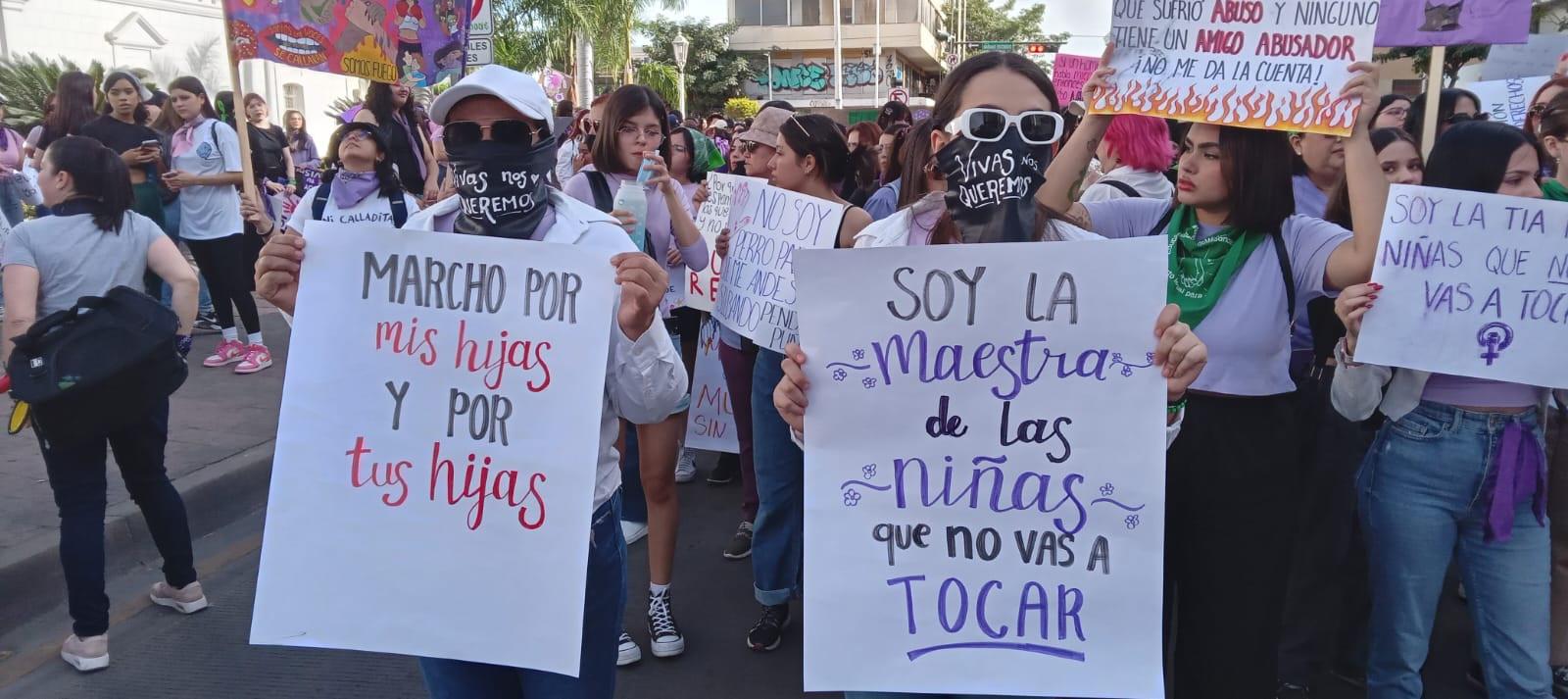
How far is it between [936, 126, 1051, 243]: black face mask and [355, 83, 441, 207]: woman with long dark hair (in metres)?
4.87

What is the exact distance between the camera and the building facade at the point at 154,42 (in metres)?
23.2

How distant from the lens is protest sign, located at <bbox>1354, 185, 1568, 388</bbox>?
2.59m

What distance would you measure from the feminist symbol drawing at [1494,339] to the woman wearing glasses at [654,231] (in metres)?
2.42

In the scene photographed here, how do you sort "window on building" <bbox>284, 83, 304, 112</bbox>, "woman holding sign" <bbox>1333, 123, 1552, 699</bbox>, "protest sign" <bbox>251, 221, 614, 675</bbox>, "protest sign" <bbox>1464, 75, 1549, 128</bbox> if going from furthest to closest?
"window on building" <bbox>284, 83, 304, 112</bbox> < "protest sign" <bbox>1464, 75, 1549, 128</bbox> < "woman holding sign" <bbox>1333, 123, 1552, 699</bbox> < "protest sign" <bbox>251, 221, 614, 675</bbox>

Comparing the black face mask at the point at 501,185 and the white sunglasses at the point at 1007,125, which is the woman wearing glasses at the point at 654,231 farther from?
the white sunglasses at the point at 1007,125

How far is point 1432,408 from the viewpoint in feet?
9.01

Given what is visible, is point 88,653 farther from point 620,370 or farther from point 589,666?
point 620,370

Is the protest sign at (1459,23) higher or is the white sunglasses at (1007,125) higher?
the protest sign at (1459,23)

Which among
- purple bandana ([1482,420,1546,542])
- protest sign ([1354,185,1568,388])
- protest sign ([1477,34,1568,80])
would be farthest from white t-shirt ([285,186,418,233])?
protest sign ([1477,34,1568,80])

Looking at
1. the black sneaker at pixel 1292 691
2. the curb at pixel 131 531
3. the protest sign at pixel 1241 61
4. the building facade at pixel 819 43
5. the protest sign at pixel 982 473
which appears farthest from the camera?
the building facade at pixel 819 43

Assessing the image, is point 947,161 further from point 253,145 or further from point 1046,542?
point 253,145

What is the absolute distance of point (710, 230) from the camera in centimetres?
536

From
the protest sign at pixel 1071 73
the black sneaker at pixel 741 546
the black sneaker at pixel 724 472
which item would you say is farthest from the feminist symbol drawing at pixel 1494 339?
the protest sign at pixel 1071 73

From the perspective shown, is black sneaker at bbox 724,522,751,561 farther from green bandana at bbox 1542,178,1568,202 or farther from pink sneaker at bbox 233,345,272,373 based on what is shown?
pink sneaker at bbox 233,345,272,373
